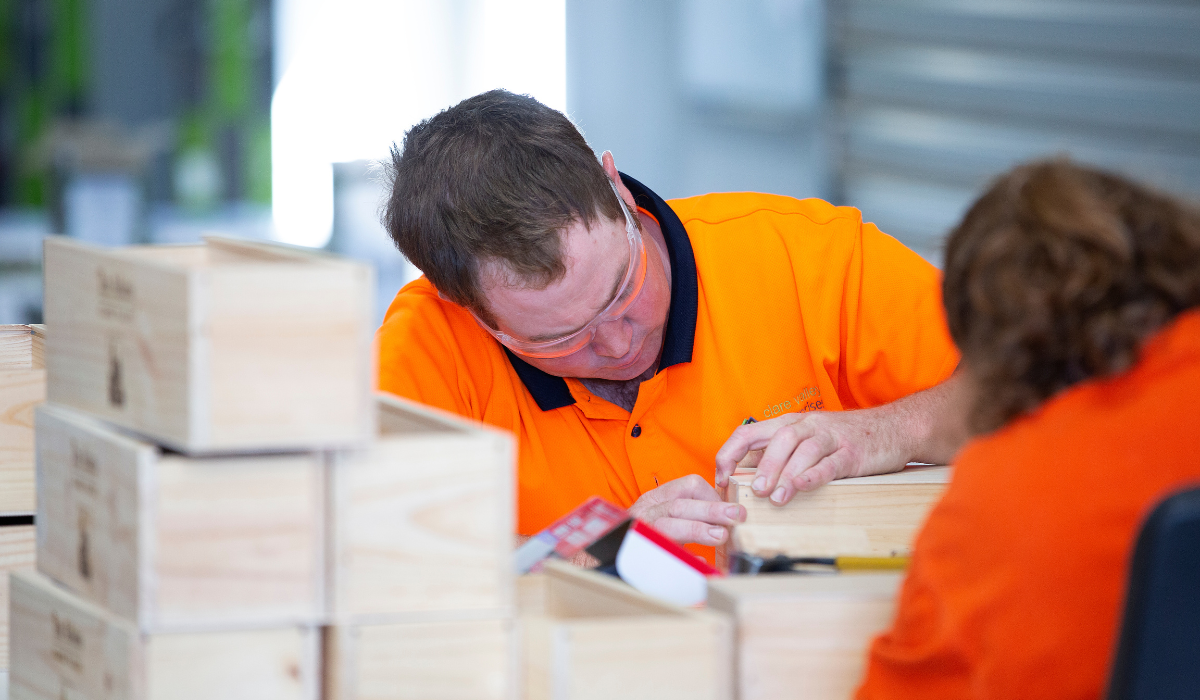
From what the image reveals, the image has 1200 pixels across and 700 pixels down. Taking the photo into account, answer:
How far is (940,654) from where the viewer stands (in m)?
1.07

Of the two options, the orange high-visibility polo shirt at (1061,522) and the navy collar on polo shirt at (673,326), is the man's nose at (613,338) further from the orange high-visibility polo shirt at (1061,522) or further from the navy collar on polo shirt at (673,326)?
the orange high-visibility polo shirt at (1061,522)

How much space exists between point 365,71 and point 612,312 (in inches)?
151

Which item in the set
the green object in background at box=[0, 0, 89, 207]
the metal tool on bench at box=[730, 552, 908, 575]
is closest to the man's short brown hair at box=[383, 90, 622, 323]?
the metal tool on bench at box=[730, 552, 908, 575]

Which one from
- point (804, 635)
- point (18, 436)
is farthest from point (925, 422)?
point (18, 436)

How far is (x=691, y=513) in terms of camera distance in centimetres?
164

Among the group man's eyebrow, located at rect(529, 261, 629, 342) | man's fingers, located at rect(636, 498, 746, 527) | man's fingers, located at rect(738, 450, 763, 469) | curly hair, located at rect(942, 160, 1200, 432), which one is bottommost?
man's fingers, located at rect(636, 498, 746, 527)

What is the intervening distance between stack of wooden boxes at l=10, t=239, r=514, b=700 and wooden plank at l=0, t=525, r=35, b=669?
547mm

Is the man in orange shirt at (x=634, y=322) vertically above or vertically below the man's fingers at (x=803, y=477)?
above

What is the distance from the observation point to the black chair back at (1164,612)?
92cm

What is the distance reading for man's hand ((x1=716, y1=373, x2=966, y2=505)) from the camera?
1.62m

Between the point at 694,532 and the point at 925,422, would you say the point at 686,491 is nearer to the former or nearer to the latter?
the point at 694,532

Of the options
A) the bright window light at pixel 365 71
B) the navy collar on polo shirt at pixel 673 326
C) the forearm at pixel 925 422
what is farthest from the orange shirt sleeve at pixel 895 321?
the bright window light at pixel 365 71

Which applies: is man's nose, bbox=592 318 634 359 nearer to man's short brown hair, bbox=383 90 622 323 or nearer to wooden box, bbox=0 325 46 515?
→ man's short brown hair, bbox=383 90 622 323

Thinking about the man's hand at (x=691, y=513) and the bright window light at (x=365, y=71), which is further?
the bright window light at (x=365, y=71)
